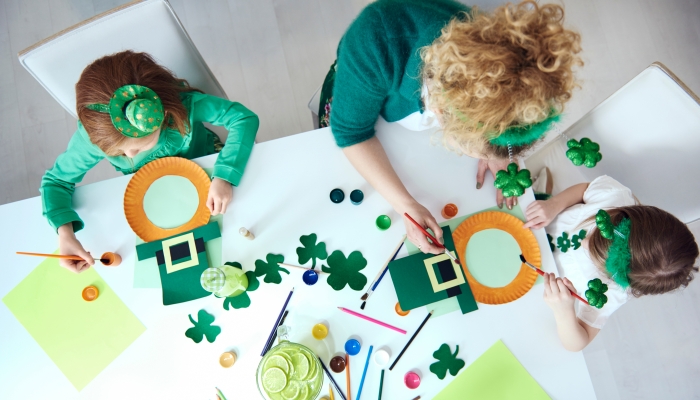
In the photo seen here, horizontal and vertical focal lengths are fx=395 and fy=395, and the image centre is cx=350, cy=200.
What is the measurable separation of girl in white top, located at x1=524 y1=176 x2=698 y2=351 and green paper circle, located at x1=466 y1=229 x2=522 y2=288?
0.07 m

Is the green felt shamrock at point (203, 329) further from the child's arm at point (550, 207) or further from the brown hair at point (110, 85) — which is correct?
the child's arm at point (550, 207)

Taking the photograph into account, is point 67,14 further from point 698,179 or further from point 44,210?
point 698,179

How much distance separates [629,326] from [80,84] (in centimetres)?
199

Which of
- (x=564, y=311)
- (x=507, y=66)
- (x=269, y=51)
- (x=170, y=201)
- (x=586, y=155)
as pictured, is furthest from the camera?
(x=269, y=51)

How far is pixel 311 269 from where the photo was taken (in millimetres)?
937

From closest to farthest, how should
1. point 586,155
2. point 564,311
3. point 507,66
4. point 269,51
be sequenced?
point 507,66 → point 586,155 → point 564,311 → point 269,51

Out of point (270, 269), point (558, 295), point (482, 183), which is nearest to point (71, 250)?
point (270, 269)

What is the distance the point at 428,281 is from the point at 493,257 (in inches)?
6.5

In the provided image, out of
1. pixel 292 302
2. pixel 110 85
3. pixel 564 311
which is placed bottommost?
pixel 564 311

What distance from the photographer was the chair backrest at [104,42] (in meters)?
0.92

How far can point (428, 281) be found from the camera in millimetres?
933

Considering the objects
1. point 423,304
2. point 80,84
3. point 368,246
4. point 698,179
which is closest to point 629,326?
point 698,179

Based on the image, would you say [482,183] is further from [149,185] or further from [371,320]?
[149,185]

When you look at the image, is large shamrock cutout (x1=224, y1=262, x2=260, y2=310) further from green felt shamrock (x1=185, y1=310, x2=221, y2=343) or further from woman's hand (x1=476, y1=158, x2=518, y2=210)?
woman's hand (x1=476, y1=158, x2=518, y2=210)
